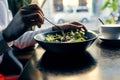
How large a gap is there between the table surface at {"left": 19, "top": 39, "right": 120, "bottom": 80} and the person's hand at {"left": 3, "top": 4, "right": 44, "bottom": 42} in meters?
0.13

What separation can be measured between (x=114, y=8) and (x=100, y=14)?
0.18 m

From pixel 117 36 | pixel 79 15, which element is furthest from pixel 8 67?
pixel 79 15

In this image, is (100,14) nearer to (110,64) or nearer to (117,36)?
(117,36)

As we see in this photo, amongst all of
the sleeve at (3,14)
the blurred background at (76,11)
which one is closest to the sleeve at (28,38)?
the sleeve at (3,14)

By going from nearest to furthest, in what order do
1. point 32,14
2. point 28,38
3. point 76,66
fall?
point 76,66 < point 32,14 < point 28,38

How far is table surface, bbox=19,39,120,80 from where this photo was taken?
637mm

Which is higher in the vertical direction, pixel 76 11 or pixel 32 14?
pixel 32 14

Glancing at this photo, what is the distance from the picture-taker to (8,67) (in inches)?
49.6

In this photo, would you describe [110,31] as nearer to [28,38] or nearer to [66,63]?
[66,63]

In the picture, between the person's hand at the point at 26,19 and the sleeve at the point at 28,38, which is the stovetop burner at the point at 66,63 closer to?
the person's hand at the point at 26,19

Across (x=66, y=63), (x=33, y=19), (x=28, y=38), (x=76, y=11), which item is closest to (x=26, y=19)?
(x=33, y=19)

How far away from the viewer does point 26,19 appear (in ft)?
3.03

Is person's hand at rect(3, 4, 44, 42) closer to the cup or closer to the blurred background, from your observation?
the cup

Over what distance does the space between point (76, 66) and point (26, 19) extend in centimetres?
32
